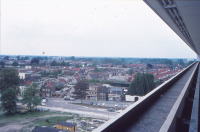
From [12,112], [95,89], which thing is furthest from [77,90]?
[12,112]

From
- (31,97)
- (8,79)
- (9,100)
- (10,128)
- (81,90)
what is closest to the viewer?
(10,128)

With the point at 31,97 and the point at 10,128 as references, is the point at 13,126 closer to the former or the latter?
the point at 10,128

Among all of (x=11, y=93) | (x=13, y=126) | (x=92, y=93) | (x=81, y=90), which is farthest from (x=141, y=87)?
(x=13, y=126)

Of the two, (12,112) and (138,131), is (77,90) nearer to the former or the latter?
(12,112)

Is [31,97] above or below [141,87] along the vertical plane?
above

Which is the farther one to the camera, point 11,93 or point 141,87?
point 141,87

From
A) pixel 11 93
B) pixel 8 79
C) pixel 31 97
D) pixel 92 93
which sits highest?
pixel 8 79

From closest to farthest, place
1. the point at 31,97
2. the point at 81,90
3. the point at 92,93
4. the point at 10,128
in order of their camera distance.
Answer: the point at 10,128, the point at 31,97, the point at 81,90, the point at 92,93
